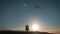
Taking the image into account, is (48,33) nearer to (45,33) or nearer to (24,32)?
(45,33)

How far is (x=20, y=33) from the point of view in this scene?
28.9 meters

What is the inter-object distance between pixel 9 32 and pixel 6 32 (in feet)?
1.35

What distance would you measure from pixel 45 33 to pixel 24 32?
3.11 metres

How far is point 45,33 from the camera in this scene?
29688mm

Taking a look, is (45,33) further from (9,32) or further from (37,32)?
(9,32)

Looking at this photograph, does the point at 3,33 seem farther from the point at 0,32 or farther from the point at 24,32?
the point at 24,32

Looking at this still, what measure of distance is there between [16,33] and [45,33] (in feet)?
13.9

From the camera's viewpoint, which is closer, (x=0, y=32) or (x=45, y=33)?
(x=0, y=32)

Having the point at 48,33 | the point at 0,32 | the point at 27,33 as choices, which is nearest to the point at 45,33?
the point at 48,33

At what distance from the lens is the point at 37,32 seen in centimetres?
2956

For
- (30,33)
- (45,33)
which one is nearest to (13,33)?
(30,33)

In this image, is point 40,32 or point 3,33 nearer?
point 3,33

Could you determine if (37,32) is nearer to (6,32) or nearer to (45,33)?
(45,33)

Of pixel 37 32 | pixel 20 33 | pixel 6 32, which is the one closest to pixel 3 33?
pixel 6 32
